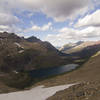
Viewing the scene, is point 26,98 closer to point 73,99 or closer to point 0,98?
point 0,98

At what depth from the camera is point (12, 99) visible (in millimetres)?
30016

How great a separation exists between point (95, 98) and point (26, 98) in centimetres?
1889

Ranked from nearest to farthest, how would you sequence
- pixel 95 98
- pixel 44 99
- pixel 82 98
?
pixel 95 98 < pixel 82 98 < pixel 44 99

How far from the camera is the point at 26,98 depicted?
3030 centimetres

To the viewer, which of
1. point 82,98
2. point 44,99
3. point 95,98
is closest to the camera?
point 95,98

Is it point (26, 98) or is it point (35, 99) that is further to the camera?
point (26, 98)

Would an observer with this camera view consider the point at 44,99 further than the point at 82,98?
Yes

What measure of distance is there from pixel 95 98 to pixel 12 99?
21250 millimetres

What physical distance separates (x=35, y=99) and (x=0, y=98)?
10121mm

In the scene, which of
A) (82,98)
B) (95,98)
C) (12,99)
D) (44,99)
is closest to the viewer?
(95,98)

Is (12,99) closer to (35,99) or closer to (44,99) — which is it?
(35,99)

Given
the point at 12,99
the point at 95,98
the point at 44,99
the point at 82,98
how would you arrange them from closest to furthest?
the point at 95,98 → the point at 82,98 → the point at 44,99 → the point at 12,99

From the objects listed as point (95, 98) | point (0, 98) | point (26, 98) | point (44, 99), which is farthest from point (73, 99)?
point (0, 98)

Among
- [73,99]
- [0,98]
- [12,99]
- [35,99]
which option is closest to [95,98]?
[73,99]
